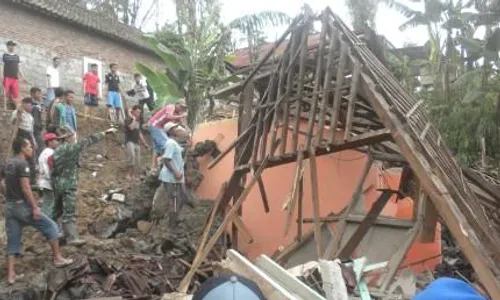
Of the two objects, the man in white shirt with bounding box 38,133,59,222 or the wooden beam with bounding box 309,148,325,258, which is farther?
the man in white shirt with bounding box 38,133,59,222

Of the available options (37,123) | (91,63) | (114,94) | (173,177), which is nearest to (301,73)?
(173,177)

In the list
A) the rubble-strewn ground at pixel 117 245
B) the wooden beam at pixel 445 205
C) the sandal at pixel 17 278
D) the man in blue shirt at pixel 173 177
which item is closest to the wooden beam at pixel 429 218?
the wooden beam at pixel 445 205

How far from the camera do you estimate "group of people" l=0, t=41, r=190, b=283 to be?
736 centimetres

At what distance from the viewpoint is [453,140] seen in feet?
52.6

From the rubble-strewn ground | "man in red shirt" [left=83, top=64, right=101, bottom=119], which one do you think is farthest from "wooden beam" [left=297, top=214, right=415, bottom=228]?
"man in red shirt" [left=83, top=64, right=101, bottom=119]

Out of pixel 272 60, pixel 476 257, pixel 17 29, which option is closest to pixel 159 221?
pixel 272 60

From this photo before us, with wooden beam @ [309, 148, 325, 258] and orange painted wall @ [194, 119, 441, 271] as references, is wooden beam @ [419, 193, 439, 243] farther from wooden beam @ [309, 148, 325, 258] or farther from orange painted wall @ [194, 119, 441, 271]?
orange painted wall @ [194, 119, 441, 271]

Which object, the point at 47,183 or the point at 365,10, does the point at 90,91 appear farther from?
the point at 365,10

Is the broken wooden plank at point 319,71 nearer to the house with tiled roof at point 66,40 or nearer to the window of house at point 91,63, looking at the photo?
the house with tiled roof at point 66,40

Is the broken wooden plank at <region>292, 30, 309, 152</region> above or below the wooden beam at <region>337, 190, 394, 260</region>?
above

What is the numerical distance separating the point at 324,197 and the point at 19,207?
447 cm

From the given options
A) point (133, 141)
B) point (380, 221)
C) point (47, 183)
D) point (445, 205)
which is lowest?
point (380, 221)

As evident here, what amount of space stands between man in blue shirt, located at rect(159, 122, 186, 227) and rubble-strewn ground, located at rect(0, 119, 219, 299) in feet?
0.59

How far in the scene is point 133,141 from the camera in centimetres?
1323
